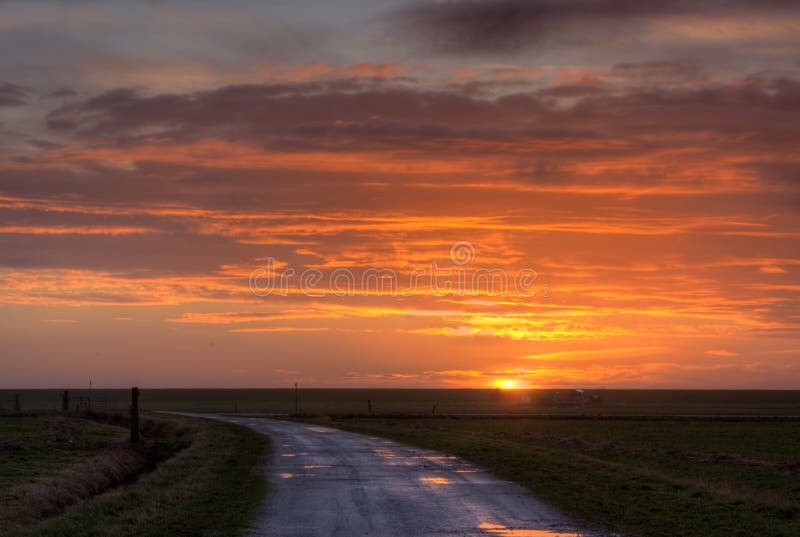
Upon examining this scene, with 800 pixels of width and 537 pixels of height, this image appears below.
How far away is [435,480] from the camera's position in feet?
88.1

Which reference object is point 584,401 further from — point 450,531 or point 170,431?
point 450,531

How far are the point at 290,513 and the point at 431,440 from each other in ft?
86.8

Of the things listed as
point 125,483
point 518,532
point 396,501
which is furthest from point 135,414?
point 518,532

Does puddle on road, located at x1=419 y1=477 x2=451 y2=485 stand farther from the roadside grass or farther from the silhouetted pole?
the silhouetted pole

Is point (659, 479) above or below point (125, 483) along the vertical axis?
above

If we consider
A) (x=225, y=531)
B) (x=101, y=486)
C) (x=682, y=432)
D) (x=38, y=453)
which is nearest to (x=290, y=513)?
(x=225, y=531)

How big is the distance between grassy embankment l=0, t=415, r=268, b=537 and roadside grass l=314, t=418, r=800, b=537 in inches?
336

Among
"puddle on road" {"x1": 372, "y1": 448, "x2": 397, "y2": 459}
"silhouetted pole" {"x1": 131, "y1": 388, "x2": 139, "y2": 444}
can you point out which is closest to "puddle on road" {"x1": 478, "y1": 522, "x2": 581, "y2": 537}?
"puddle on road" {"x1": 372, "y1": 448, "x2": 397, "y2": 459}

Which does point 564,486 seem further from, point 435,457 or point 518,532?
point 435,457

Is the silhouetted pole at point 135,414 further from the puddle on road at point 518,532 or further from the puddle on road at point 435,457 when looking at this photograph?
the puddle on road at point 518,532

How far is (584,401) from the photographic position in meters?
171

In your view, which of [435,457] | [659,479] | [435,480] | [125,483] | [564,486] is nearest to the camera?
[564,486]

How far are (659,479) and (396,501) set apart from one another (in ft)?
33.7

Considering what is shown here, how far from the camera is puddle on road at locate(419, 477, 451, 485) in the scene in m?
26.1
